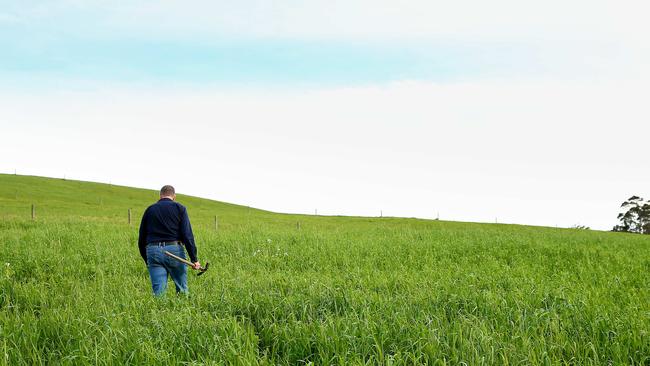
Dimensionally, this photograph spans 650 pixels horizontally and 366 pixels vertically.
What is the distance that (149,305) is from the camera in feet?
25.0

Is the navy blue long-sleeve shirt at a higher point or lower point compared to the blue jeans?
higher

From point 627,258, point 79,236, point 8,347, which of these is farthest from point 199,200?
point 8,347

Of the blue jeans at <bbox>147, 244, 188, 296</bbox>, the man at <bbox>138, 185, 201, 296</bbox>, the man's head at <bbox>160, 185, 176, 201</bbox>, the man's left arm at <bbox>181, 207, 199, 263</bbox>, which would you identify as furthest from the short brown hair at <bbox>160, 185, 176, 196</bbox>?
the blue jeans at <bbox>147, 244, 188, 296</bbox>

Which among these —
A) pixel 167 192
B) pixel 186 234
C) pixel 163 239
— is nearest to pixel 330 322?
pixel 186 234

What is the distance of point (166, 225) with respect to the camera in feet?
31.4

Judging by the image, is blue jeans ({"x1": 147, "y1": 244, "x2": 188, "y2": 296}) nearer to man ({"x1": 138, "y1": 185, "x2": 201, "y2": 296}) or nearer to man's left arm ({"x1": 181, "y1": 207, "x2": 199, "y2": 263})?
man ({"x1": 138, "y1": 185, "x2": 201, "y2": 296})

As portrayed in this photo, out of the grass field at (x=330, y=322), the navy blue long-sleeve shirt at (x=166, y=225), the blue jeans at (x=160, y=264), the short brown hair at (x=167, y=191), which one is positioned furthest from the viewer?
the short brown hair at (x=167, y=191)

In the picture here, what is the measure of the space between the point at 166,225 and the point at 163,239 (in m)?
0.27

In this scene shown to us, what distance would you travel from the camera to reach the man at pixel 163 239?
951 cm

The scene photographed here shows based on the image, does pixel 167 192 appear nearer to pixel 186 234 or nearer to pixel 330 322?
pixel 186 234

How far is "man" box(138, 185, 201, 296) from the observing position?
9508mm

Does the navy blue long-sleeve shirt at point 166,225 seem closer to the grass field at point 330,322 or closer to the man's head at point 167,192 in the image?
the man's head at point 167,192

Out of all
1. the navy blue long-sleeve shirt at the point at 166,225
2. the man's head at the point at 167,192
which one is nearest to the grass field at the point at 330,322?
the navy blue long-sleeve shirt at the point at 166,225

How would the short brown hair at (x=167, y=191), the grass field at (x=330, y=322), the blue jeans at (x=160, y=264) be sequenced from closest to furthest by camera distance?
the grass field at (x=330, y=322) < the blue jeans at (x=160, y=264) < the short brown hair at (x=167, y=191)
